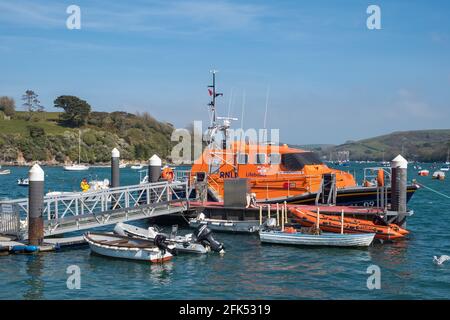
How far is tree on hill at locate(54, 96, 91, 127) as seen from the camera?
150 metres

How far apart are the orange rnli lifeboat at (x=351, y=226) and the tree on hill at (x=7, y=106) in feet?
490

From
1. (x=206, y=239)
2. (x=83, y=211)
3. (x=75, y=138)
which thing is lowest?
(x=206, y=239)

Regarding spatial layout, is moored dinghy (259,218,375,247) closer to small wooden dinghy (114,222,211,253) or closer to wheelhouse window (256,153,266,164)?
small wooden dinghy (114,222,211,253)

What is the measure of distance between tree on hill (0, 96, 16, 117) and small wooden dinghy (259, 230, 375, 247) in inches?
5903

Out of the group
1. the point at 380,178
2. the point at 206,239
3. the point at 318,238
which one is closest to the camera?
the point at 206,239

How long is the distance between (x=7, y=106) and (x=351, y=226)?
15416 centimetres

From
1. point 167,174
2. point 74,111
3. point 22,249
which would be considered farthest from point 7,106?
point 22,249

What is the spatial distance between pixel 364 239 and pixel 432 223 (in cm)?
1077

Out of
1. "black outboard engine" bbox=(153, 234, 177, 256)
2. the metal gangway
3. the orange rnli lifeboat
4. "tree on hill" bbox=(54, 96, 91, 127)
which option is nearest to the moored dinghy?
the orange rnli lifeboat

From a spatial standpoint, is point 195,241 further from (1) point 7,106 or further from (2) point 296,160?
(1) point 7,106

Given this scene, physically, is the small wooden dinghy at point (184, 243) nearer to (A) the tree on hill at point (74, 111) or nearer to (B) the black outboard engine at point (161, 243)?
(B) the black outboard engine at point (161, 243)

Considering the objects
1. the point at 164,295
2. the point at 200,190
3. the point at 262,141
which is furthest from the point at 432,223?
the point at 164,295

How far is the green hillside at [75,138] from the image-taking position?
13675 cm

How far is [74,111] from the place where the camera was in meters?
150
